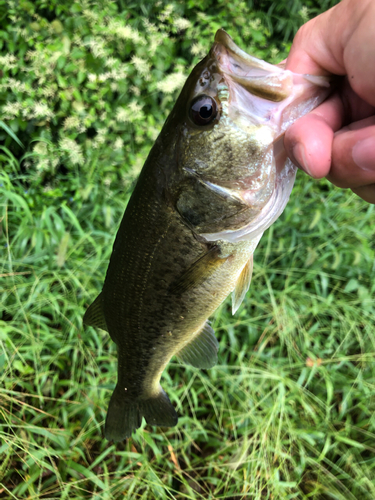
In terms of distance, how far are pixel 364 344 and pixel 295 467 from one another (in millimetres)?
1116

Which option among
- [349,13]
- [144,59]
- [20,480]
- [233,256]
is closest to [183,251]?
[233,256]

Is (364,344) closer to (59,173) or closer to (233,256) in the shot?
(233,256)

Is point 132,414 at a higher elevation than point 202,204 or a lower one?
lower

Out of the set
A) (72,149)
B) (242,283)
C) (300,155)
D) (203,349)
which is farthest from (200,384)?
(72,149)

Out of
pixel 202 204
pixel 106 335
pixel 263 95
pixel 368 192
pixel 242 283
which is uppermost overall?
pixel 263 95

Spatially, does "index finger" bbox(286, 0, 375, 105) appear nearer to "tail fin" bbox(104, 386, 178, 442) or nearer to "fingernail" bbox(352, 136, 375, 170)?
"fingernail" bbox(352, 136, 375, 170)

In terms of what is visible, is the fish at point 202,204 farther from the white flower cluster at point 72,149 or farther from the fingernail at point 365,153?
the white flower cluster at point 72,149

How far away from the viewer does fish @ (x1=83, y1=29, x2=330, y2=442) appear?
98 cm

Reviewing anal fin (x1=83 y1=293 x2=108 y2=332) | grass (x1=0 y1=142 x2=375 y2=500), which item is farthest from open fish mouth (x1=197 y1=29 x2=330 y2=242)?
grass (x1=0 y1=142 x2=375 y2=500)

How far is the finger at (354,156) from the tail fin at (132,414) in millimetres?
1245

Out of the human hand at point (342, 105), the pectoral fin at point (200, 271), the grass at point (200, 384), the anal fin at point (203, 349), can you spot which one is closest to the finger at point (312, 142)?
the human hand at point (342, 105)

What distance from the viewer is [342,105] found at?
109cm

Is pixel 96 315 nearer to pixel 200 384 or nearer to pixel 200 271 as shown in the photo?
pixel 200 271

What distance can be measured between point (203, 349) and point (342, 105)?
3.72 ft
